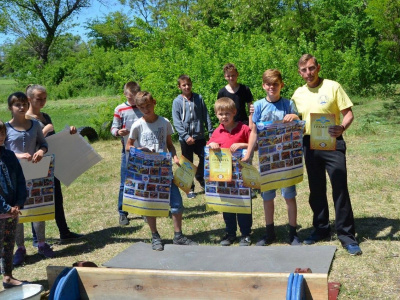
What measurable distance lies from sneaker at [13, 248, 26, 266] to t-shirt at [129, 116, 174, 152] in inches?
67.9

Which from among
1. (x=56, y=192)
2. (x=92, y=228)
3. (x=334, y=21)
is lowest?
(x=92, y=228)

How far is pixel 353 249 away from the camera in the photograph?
219 inches

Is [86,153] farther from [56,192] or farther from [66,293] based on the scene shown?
[66,293]

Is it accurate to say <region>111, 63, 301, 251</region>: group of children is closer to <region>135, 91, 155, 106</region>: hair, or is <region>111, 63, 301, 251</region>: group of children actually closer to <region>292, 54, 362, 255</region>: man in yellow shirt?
<region>135, 91, 155, 106</region>: hair

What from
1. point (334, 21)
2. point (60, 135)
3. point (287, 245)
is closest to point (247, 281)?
point (287, 245)

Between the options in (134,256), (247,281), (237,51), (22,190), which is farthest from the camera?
(237,51)

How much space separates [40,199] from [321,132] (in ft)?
10.1

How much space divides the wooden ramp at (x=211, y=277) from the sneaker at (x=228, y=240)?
488mm

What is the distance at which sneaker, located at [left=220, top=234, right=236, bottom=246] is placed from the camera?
6.27 meters

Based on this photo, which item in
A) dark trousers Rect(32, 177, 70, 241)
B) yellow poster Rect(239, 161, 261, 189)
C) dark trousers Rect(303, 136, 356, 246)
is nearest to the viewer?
dark trousers Rect(303, 136, 356, 246)

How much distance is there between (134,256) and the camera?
19.7 feet

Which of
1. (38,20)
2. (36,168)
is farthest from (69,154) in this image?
(38,20)

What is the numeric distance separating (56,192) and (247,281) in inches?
135

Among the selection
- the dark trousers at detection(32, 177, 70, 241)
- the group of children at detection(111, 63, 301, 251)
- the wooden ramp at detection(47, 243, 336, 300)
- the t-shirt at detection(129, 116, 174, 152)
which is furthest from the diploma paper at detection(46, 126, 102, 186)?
the wooden ramp at detection(47, 243, 336, 300)
